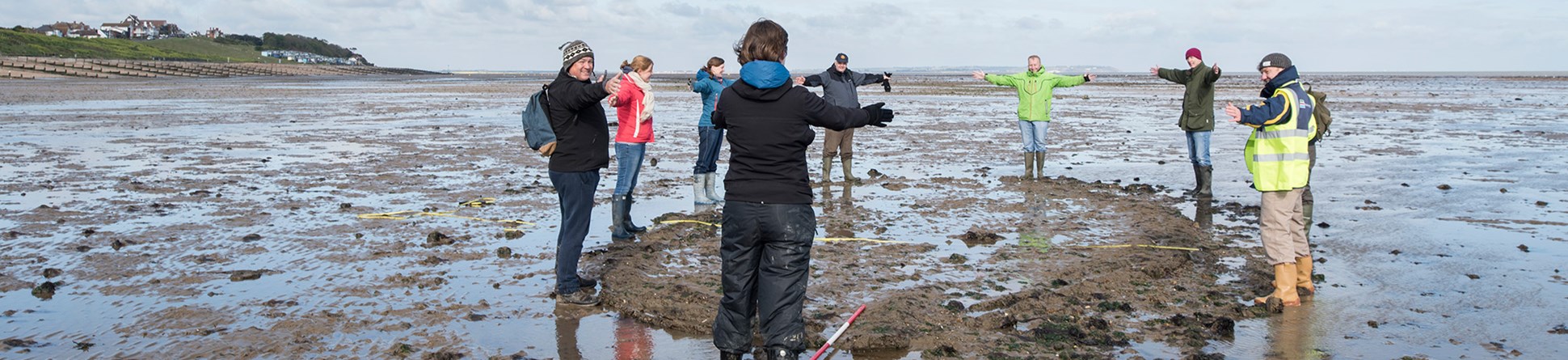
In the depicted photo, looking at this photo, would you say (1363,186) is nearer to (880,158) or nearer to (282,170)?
(880,158)

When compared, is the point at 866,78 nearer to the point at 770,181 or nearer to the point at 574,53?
the point at 574,53

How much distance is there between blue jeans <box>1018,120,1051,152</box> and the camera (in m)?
13.5

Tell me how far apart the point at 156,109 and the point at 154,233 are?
24.8 meters

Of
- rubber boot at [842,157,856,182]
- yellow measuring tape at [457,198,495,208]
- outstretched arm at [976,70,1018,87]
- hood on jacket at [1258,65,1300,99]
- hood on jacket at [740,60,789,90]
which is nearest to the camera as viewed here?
hood on jacket at [740,60,789,90]

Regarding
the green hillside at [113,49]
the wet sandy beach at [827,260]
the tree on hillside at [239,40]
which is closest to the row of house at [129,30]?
the tree on hillside at [239,40]

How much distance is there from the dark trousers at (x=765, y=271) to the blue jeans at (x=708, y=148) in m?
5.12

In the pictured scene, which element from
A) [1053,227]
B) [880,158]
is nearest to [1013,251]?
[1053,227]

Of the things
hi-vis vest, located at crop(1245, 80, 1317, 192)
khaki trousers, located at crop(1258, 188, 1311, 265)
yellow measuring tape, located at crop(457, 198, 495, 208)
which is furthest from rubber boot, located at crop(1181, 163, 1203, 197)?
yellow measuring tape, located at crop(457, 198, 495, 208)

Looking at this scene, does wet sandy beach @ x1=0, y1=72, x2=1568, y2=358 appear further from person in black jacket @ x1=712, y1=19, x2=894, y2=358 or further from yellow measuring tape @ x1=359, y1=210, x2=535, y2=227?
person in black jacket @ x1=712, y1=19, x2=894, y2=358

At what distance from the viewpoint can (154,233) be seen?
30.4 ft

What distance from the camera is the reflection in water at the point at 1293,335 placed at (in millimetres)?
5703

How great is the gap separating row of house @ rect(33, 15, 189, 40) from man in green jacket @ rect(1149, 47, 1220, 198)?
177m

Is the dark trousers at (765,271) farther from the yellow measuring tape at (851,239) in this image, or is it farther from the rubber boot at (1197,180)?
the rubber boot at (1197,180)

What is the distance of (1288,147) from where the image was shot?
689cm
